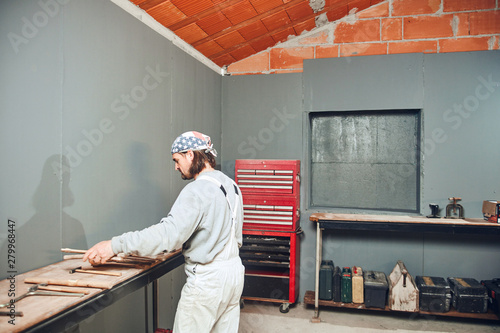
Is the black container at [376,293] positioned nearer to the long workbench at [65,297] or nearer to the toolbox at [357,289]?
the toolbox at [357,289]

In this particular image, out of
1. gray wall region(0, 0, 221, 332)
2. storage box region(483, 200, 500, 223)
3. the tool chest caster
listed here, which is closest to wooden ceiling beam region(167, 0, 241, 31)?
gray wall region(0, 0, 221, 332)

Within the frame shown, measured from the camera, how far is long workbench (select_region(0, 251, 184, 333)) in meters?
1.24

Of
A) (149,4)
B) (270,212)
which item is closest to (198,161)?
(149,4)

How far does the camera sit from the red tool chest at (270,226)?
12.4ft

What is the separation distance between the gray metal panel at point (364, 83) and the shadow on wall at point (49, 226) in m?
2.95

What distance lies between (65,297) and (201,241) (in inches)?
25.9

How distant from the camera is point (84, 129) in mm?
2182

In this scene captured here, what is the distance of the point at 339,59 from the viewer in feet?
13.6

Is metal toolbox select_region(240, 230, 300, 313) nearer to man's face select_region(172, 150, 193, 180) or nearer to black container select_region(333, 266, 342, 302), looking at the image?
black container select_region(333, 266, 342, 302)

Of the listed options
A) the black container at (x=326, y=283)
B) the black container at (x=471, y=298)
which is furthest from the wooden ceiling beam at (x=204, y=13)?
the black container at (x=471, y=298)

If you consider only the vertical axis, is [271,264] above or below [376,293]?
above

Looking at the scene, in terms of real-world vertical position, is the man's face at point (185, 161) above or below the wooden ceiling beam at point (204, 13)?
below

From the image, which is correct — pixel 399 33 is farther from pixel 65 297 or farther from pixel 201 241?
pixel 65 297

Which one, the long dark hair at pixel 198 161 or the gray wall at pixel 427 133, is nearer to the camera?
the long dark hair at pixel 198 161
